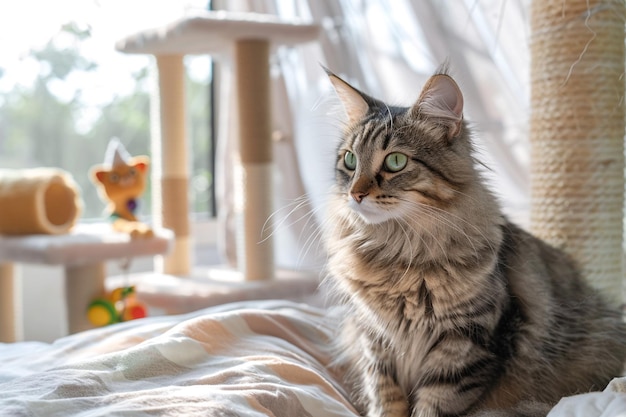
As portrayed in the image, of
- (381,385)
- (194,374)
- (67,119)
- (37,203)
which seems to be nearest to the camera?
(194,374)

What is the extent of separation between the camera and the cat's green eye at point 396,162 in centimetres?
113

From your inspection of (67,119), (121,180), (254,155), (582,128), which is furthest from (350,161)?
(67,119)

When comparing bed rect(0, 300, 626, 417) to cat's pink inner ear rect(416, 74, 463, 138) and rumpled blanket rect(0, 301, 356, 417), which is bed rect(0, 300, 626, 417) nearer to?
rumpled blanket rect(0, 301, 356, 417)

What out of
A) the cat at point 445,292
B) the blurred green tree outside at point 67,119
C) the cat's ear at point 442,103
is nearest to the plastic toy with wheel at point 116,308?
the blurred green tree outside at point 67,119

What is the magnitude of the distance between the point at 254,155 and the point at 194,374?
4.02ft

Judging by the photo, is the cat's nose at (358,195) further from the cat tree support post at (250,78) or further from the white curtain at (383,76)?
the cat tree support post at (250,78)

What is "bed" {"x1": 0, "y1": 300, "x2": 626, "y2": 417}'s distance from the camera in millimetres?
892

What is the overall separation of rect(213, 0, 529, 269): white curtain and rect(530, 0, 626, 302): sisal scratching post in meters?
0.19

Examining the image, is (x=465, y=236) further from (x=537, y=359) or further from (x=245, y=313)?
(x=245, y=313)

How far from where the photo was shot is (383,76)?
7.98 feet

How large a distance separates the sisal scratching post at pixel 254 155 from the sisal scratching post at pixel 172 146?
27 centimetres

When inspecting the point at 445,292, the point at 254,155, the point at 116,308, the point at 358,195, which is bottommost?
the point at 116,308

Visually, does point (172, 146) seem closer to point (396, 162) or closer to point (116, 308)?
point (116, 308)

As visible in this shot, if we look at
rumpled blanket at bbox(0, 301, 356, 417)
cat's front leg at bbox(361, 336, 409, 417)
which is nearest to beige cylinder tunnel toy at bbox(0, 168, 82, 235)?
rumpled blanket at bbox(0, 301, 356, 417)
